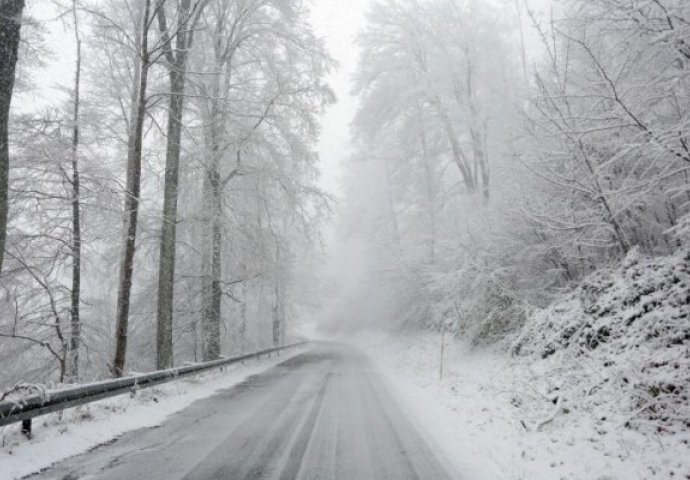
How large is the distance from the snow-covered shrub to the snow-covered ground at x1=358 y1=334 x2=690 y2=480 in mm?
225

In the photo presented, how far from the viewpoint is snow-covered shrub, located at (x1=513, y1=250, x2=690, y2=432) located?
5637 mm

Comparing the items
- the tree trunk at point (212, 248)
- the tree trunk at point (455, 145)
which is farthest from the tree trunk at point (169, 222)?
the tree trunk at point (455, 145)

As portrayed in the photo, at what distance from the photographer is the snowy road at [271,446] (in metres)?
4.97

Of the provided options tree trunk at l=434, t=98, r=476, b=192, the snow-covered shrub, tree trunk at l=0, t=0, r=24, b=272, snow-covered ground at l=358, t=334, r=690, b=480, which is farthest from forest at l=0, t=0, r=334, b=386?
the snow-covered shrub

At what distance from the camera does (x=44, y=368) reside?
1389 cm

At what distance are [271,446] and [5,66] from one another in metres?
6.46

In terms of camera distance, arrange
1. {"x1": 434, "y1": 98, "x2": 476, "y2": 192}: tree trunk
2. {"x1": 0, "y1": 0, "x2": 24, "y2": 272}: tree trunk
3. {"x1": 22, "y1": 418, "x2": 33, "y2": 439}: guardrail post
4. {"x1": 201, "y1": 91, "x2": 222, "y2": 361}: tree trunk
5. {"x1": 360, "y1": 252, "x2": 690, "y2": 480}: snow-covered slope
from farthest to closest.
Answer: {"x1": 434, "y1": 98, "x2": 476, "y2": 192}: tree trunk < {"x1": 201, "y1": 91, "x2": 222, "y2": 361}: tree trunk < {"x1": 0, "y1": 0, "x2": 24, "y2": 272}: tree trunk < {"x1": 22, "y1": 418, "x2": 33, "y2": 439}: guardrail post < {"x1": 360, "y1": 252, "x2": 690, "y2": 480}: snow-covered slope

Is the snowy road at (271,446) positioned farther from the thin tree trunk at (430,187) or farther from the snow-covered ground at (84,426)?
the thin tree trunk at (430,187)

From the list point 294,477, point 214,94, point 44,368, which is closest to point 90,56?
point 214,94

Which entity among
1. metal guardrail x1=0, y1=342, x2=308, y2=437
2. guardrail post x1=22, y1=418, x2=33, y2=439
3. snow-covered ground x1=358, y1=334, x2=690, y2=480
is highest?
metal guardrail x1=0, y1=342, x2=308, y2=437

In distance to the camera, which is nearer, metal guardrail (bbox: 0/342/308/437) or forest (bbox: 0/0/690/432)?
metal guardrail (bbox: 0/342/308/437)

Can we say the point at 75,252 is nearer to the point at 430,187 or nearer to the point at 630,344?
the point at 630,344

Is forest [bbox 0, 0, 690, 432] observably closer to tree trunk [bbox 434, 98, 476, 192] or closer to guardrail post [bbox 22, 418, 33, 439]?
tree trunk [bbox 434, 98, 476, 192]

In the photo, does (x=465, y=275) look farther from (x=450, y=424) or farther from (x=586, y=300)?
(x=450, y=424)
